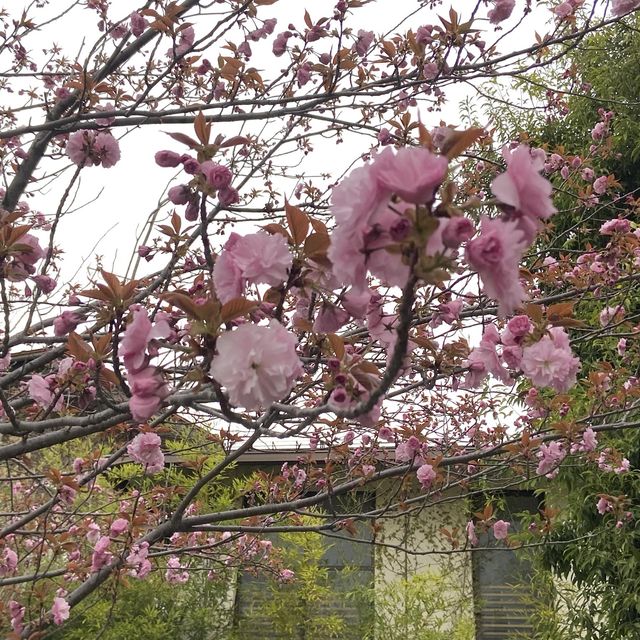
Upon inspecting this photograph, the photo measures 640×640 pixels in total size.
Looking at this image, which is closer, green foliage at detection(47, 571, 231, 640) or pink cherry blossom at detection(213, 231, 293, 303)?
pink cherry blossom at detection(213, 231, 293, 303)

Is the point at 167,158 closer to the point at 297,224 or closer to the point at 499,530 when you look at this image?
the point at 297,224

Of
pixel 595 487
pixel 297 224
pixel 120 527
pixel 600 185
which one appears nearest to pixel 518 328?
pixel 297 224

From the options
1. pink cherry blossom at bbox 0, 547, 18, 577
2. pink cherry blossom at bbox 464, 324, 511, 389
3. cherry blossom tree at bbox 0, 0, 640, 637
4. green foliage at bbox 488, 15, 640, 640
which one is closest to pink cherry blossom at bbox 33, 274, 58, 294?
cherry blossom tree at bbox 0, 0, 640, 637

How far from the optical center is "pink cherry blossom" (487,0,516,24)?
1.99 metres

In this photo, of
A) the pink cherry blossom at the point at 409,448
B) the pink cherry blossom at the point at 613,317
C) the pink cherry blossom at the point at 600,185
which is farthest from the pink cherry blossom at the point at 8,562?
the pink cherry blossom at the point at 600,185

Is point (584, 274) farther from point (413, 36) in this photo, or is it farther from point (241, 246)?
point (241, 246)

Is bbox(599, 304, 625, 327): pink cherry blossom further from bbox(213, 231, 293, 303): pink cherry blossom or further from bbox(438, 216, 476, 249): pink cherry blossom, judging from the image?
bbox(438, 216, 476, 249): pink cherry blossom

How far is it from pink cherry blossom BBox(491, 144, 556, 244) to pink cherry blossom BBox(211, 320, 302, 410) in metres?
0.32

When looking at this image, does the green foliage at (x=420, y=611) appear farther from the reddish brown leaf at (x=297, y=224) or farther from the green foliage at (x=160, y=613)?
the reddish brown leaf at (x=297, y=224)

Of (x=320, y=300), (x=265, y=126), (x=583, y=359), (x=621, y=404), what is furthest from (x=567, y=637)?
(x=320, y=300)

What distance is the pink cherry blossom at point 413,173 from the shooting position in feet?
1.74

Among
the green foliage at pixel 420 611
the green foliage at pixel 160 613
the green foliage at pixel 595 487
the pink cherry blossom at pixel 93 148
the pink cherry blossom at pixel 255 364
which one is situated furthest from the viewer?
the green foliage at pixel 420 611

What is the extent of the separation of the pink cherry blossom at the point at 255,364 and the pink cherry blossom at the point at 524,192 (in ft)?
1.06

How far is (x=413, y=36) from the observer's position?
6.33ft
